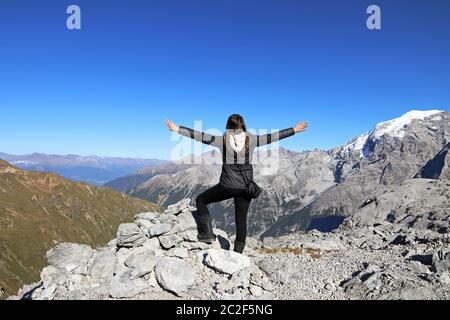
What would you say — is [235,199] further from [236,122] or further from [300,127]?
[300,127]

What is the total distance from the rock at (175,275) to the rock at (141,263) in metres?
0.33

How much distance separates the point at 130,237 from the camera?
16.6 meters

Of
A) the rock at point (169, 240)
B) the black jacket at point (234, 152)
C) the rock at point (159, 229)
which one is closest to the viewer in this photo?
the black jacket at point (234, 152)

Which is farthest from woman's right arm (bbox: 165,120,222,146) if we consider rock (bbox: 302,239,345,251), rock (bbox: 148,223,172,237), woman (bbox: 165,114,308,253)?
rock (bbox: 302,239,345,251)

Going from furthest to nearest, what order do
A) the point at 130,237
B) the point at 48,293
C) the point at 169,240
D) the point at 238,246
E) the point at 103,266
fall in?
the point at 169,240, the point at 130,237, the point at 103,266, the point at 238,246, the point at 48,293

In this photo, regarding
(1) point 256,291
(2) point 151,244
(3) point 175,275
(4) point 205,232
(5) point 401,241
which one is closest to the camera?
(1) point 256,291

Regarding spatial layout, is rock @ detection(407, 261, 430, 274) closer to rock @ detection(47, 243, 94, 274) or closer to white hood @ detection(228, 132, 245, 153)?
white hood @ detection(228, 132, 245, 153)

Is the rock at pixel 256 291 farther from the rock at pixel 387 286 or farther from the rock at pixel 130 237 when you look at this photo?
the rock at pixel 130 237

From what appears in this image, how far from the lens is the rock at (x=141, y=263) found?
14.2m

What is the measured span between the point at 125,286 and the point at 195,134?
6.40 meters

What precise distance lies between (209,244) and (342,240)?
602 inches

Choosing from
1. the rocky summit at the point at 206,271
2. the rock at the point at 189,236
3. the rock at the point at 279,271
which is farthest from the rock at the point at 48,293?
the rock at the point at 279,271

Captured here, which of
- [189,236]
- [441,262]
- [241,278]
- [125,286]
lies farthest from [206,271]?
[441,262]
